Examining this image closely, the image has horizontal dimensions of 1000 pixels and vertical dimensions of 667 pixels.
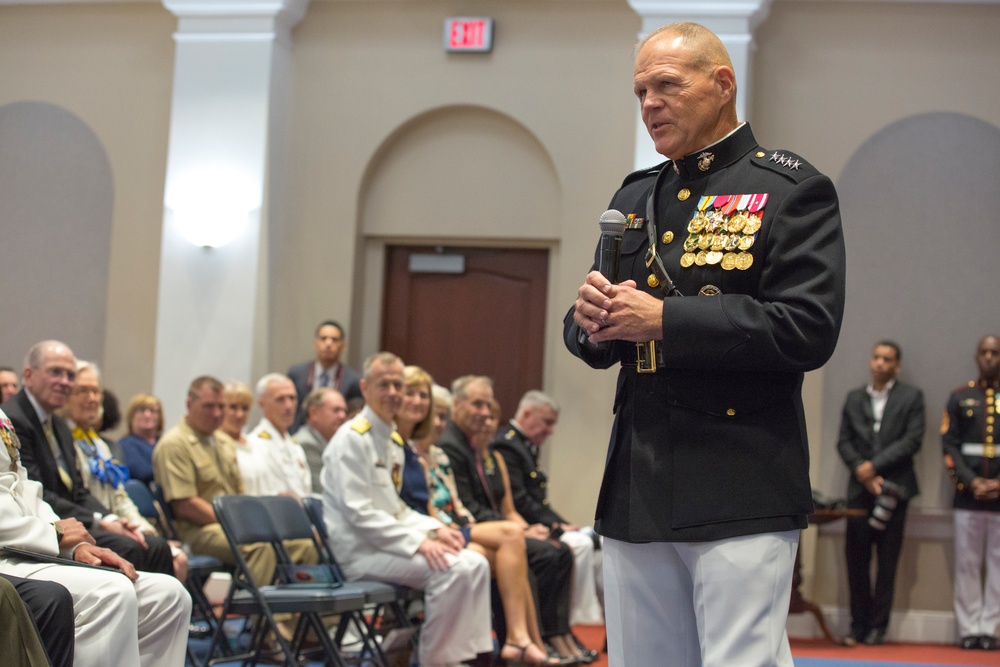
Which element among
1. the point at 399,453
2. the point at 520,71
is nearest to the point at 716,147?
the point at 399,453

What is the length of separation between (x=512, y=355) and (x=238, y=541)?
3850mm

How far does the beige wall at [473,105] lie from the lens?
7898 mm

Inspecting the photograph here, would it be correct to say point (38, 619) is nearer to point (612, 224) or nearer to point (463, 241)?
point (612, 224)

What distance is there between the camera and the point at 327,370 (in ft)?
25.8

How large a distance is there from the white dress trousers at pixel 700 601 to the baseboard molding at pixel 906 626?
20.3 ft

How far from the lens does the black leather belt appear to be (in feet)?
6.22

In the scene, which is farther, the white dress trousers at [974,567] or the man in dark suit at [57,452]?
the white dress trousers at [974,567]

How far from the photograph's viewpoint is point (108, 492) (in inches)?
201

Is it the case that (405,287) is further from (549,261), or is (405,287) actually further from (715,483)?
(715,483)

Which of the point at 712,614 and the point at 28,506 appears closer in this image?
the point at 712,614

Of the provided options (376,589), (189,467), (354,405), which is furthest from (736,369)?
(354,405)

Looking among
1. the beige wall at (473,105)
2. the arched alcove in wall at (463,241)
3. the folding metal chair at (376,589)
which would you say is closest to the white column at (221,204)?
the beige wall at (473,105)

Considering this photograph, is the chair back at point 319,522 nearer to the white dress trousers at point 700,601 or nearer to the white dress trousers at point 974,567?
the white dress trousers at point 700,601

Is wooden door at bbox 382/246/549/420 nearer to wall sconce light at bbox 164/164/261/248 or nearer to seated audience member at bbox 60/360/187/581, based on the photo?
wall sconce light at bbox 164/164/261/248
